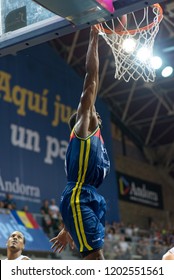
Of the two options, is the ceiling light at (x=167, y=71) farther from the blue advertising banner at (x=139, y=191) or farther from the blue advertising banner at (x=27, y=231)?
the blue advertising banner at (x=139, y=191)

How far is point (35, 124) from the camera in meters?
15.6

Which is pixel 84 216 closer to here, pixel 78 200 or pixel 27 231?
pixel 78 200

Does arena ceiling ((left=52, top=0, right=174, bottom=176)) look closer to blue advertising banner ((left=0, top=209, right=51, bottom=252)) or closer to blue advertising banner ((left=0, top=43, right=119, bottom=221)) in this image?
blue advertising banner ((left=0, top=43, right=119, bottom=221))

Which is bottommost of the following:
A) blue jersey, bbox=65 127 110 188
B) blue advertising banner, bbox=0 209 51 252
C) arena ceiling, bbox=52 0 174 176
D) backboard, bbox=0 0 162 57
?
blue jersey, bbox=65 127 110 188

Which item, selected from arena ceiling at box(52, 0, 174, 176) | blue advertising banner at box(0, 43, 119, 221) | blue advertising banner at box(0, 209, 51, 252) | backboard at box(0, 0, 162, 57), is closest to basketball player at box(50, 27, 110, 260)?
backboard at box(0, 0, 162, 57)

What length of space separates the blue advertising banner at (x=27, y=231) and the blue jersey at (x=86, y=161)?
769cm

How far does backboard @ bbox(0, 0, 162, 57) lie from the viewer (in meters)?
4.77

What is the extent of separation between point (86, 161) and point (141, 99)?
1671cm

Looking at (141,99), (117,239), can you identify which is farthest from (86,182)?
(141,99)

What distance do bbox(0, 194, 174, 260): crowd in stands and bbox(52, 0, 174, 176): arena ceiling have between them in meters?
5.18

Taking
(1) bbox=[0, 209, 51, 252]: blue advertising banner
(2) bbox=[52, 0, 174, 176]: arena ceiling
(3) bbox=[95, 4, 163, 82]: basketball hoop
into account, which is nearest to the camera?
(3) bbox=[95, 4, 163, 82]: basketball hoop

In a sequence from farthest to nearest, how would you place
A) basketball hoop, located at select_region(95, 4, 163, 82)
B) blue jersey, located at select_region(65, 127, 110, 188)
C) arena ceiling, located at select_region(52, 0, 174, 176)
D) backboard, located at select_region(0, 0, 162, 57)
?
arena ceiling, located at select_region(52, 0, 174, 176), basketball hoop, located at select_region(95, 4, 163, 82), backboard, located at select_region(0, 0, 162, 57), blue jersey, located at select_region(65, 127, 110, 188)
